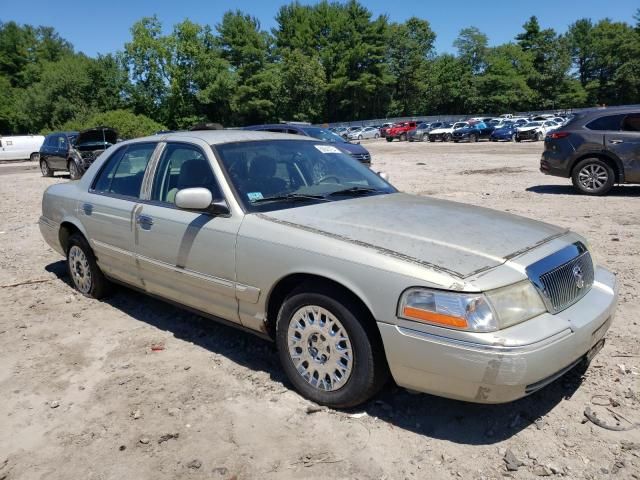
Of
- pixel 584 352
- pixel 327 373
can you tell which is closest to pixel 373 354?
pixel 327 373

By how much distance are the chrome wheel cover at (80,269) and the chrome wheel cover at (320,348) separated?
2802 millimetres

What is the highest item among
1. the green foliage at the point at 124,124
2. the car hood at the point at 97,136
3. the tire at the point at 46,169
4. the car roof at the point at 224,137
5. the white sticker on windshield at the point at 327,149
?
the green foliage at the point at 124,124

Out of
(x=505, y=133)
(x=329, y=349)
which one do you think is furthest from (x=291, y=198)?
(x=505, y=133)

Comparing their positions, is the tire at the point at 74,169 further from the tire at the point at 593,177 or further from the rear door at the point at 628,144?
the rear door at the point at 628,144

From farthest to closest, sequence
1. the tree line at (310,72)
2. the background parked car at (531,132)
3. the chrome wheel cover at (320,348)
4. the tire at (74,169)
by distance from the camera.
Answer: the tree line at (310,72) < the background parked car at (531,132) < the tire at (74,169) < the chrome wheel cover at (320,348)

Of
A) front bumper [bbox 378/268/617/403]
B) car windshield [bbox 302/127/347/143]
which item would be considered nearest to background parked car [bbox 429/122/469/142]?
car windshield [bbox 302/127/347/143]

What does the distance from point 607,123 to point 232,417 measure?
32.6ft

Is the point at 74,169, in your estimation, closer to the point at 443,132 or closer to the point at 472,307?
the point at 472,307

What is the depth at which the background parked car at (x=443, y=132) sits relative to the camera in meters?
43.0

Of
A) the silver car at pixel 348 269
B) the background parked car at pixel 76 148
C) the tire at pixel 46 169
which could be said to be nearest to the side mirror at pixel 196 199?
the silver car at pixel 348 269

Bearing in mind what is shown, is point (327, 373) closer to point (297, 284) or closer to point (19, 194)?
point (297, 284)

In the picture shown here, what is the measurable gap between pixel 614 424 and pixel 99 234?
164 inches

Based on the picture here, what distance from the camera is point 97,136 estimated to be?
57.5ft

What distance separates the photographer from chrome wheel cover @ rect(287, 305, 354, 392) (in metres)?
3.04
